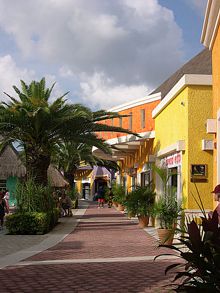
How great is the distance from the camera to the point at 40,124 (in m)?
19.9

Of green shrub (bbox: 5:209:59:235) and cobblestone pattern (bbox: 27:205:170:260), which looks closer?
cobblestone pattern (bbox: 27:205:170:260)

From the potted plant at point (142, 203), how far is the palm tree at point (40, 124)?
285cm

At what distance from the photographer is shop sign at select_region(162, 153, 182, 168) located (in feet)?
52.9

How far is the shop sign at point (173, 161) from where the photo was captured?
52.9 ft

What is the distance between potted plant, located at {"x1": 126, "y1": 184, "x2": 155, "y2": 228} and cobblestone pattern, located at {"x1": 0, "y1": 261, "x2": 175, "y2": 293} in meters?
10.2

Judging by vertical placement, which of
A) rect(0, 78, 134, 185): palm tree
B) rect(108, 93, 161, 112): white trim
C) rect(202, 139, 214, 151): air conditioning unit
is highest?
rect(108, 93, 161, 112): white trim

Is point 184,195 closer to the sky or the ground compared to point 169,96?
closer to the ground

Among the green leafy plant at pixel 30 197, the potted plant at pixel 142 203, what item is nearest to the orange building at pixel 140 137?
the potted plant at pixel 142 203

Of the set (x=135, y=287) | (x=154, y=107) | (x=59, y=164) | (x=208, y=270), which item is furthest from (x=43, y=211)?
(x=59, y=164)

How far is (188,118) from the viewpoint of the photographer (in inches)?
591

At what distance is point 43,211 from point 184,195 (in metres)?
5.93

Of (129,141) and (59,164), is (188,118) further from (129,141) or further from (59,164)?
(59,164)

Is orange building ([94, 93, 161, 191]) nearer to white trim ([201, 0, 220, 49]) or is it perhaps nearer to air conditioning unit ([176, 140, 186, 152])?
air conditioning unit ([176, 140, 186, 152])

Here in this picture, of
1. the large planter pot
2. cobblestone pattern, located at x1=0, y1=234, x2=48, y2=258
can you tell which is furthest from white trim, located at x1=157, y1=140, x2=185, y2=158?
cobblestone pattern, located at x1=0, y1=234, x2=48, y2=258
